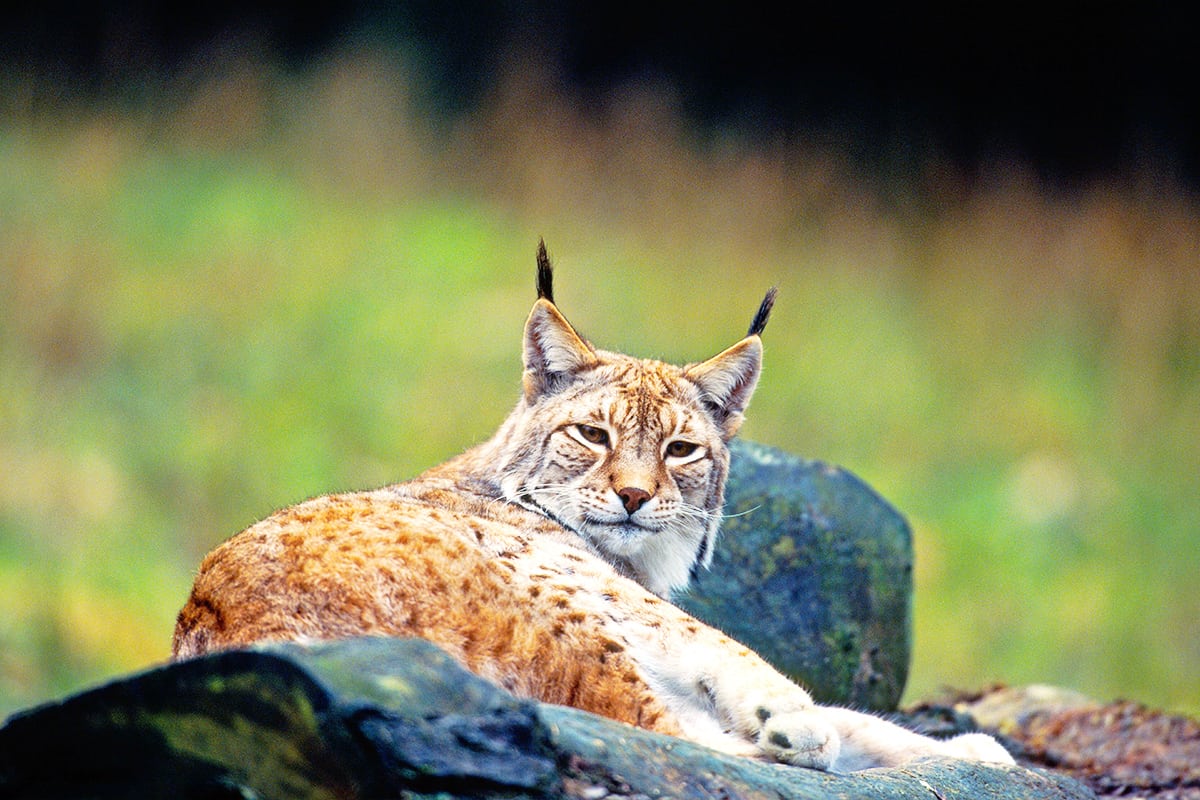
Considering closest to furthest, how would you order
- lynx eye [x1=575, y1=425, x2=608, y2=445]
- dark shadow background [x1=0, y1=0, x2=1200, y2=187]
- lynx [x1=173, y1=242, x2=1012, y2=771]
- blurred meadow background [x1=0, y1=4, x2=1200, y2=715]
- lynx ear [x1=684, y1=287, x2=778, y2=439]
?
lynx [x1=173, y1=242, x2=1012, y2=771]
lynx eye [x1=575, y1=425, x2=608, y2=445]
lynx ear [x1=684, y1=287, x2=778, y2=439]
blurred meadow background [x1=0, y1=4, x2=1200, y2=715]
dark shadow background [x1=0, y1=0, x2=1200, y2=187]

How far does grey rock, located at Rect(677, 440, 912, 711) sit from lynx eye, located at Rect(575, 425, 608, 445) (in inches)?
68.7

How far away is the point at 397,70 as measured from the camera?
9156mm

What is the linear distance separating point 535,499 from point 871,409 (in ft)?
17.2

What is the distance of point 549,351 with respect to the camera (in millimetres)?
4965

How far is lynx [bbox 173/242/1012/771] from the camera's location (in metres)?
3.31

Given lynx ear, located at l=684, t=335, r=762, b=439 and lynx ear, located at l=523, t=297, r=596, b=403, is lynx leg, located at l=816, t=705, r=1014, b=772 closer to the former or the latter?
lynx ear, located at l=684, t=335, r=762, b=439

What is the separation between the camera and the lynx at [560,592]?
3.31 meters

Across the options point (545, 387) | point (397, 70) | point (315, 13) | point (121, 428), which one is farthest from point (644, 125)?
point (545, 387)

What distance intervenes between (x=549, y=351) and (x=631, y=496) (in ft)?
2.56

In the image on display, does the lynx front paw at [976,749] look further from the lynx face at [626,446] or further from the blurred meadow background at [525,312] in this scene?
the blurred meadow background at [525,312]

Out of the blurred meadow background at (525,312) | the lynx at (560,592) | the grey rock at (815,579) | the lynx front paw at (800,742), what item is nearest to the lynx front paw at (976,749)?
the lynx at (560,592)

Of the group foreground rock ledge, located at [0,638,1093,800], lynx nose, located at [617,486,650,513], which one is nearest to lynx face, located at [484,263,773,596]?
lynx nose, located at [617,486,650,513]

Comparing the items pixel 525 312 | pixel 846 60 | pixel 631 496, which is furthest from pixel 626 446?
pixel 846 60

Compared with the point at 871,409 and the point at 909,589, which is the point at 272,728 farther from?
the point at 871,409
